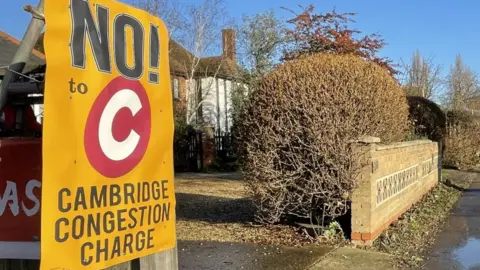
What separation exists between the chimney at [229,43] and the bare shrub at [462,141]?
12675mm

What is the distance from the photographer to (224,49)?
34156mm

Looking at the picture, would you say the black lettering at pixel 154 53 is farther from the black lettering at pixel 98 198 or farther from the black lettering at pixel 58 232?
the black lettering at pixel 58 232

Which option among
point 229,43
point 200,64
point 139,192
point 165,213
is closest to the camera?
point 139,192

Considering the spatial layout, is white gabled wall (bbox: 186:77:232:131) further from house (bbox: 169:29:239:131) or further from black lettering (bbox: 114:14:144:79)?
black lettering (bbox: 114:14:144:79)

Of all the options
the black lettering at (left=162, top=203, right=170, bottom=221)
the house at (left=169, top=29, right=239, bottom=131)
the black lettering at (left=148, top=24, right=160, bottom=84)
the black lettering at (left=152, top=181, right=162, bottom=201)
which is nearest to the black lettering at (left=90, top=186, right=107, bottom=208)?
the black lettering at (left=152, top=181, right=162, bottom=201)

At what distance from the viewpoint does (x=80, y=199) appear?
2289mm

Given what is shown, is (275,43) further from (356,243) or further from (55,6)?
(55,6)

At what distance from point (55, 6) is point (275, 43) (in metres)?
27.0

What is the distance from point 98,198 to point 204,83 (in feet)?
104

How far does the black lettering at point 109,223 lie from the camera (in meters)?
2.44

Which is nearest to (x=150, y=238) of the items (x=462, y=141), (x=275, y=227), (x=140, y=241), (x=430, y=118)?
(x=140, y=241)

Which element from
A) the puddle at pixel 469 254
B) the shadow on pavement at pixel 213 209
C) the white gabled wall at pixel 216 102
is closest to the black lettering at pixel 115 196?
the puddle at pixel 469 254

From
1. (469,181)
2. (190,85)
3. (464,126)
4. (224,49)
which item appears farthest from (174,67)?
(469,181)

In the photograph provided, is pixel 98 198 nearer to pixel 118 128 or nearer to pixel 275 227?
pixel 118 128
